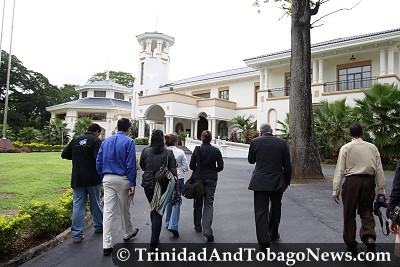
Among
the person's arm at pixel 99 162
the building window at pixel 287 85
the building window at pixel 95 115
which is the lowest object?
the person's arm at pixel 99 162

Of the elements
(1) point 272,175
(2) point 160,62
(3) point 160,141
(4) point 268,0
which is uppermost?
(2) point 160,62

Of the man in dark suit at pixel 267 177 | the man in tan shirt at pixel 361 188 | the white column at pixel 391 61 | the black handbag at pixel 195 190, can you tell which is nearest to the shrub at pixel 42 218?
the black handbag at pixel 195 190

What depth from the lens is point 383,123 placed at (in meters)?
14.7

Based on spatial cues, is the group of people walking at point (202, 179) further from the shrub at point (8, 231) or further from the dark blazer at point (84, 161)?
the shrub at point (8, 231)

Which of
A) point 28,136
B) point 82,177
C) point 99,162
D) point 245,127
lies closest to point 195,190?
point 99,162

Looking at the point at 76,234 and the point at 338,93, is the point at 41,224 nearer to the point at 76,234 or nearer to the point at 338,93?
the point at 76,234

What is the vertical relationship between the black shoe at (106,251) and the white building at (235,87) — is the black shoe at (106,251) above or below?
below

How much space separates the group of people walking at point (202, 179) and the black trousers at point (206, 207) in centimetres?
2

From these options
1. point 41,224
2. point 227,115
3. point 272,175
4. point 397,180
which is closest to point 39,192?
point 41,224

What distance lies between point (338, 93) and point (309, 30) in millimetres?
10868

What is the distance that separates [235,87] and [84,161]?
91.0ft

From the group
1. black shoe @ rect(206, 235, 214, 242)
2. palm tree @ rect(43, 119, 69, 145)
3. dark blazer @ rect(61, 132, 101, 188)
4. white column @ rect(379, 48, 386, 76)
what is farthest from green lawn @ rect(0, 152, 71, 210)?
white column @ rect(379, 48, 386, 76)

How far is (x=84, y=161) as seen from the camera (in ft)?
16.8

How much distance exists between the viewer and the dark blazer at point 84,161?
506 centimetres
